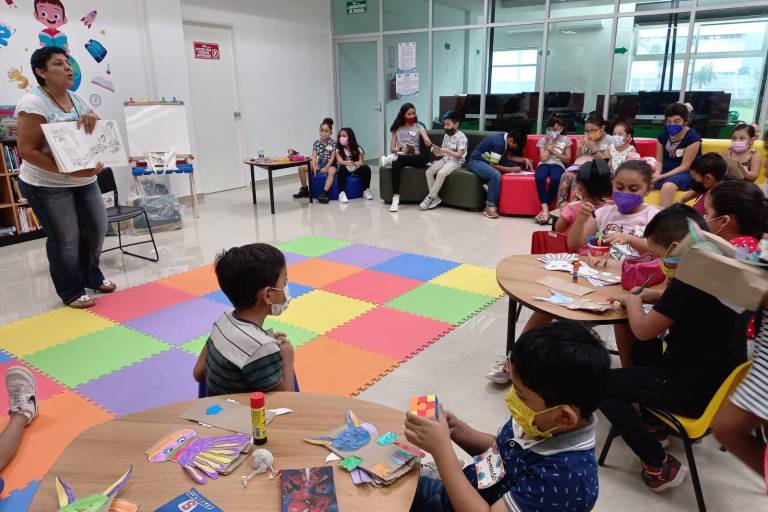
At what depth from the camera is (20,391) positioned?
8.48ft

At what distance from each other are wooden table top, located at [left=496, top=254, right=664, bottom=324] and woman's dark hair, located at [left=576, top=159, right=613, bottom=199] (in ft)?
1.56

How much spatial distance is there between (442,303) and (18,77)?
568cm

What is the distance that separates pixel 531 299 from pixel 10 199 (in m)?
6.05

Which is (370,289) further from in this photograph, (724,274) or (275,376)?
(724,274)

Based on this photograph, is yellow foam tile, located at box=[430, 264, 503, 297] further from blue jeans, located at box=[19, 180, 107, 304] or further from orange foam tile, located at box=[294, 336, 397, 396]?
blue jeans, located at box=[19, 180, 107, 304]

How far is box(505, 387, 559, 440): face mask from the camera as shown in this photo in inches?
50.6

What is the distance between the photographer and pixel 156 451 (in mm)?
1414

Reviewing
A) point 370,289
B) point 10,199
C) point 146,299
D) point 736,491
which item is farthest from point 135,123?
point 736,491

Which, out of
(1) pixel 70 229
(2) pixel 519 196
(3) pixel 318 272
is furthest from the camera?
(2) pixel 519 196

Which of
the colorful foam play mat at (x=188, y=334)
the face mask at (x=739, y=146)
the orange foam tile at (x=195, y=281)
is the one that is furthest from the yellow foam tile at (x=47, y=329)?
the face mask at (x=739, y=146)

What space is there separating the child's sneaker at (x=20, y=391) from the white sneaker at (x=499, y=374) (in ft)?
7.97

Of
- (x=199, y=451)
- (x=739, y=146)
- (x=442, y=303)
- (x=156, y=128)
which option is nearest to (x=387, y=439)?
(x=199, y=451)

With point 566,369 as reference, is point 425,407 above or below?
below

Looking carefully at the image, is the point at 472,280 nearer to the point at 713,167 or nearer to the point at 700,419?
the point at 713,167
